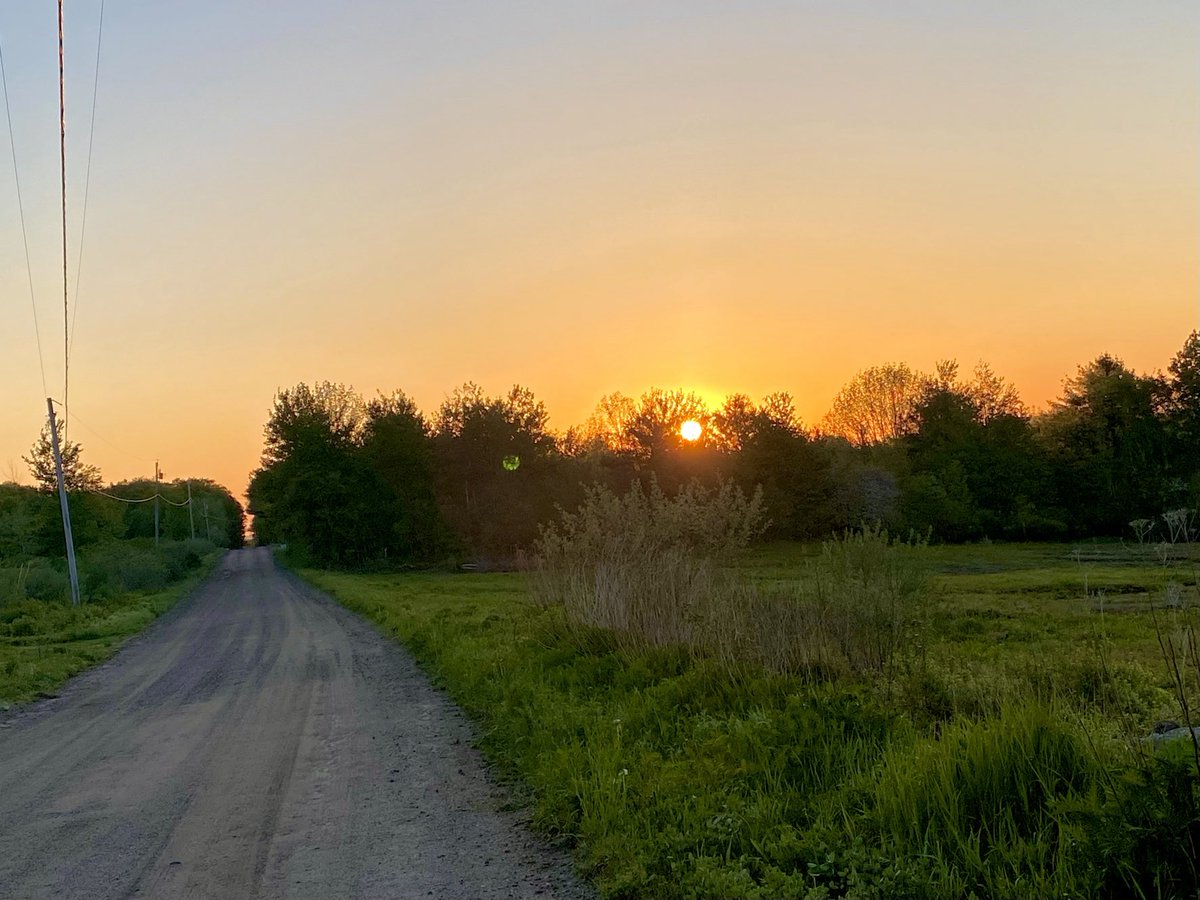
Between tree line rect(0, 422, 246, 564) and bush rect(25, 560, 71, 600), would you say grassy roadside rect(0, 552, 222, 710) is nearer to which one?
bush rect(25, 560, 71, 600)

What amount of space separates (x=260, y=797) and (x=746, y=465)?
177 ft

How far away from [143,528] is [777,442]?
2965 inches

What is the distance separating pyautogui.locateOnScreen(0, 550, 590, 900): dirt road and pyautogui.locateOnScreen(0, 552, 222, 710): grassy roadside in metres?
0.98

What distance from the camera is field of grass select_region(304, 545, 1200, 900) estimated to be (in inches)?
160

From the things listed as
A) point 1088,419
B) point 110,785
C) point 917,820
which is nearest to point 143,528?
point 1088,419

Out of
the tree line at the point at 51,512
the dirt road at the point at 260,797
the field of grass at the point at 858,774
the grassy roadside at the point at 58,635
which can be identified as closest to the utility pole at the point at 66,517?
the grassy roadside at the point at 58,635

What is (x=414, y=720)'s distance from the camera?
33.3 feet

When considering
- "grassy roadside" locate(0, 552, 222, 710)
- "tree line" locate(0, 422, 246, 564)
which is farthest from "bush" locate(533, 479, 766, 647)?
"tree line" locate(0, 422, 246, 564)

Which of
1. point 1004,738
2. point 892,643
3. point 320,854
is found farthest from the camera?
point 892,643

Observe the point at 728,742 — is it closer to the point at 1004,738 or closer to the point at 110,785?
the point at 1004,738

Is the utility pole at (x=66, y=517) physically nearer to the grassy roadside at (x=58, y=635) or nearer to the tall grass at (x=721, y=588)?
the grassy roadside at (x=58, y=635)

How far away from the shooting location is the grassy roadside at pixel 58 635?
14.9 meters

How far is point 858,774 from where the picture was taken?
5516 mm

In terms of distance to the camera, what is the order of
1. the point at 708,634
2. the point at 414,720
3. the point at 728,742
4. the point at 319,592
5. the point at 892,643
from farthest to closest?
1. the point at 319,592
2. the point at 414,720
3. the point at 708,634
4. the point at 892,643
5. the point at 728,742
